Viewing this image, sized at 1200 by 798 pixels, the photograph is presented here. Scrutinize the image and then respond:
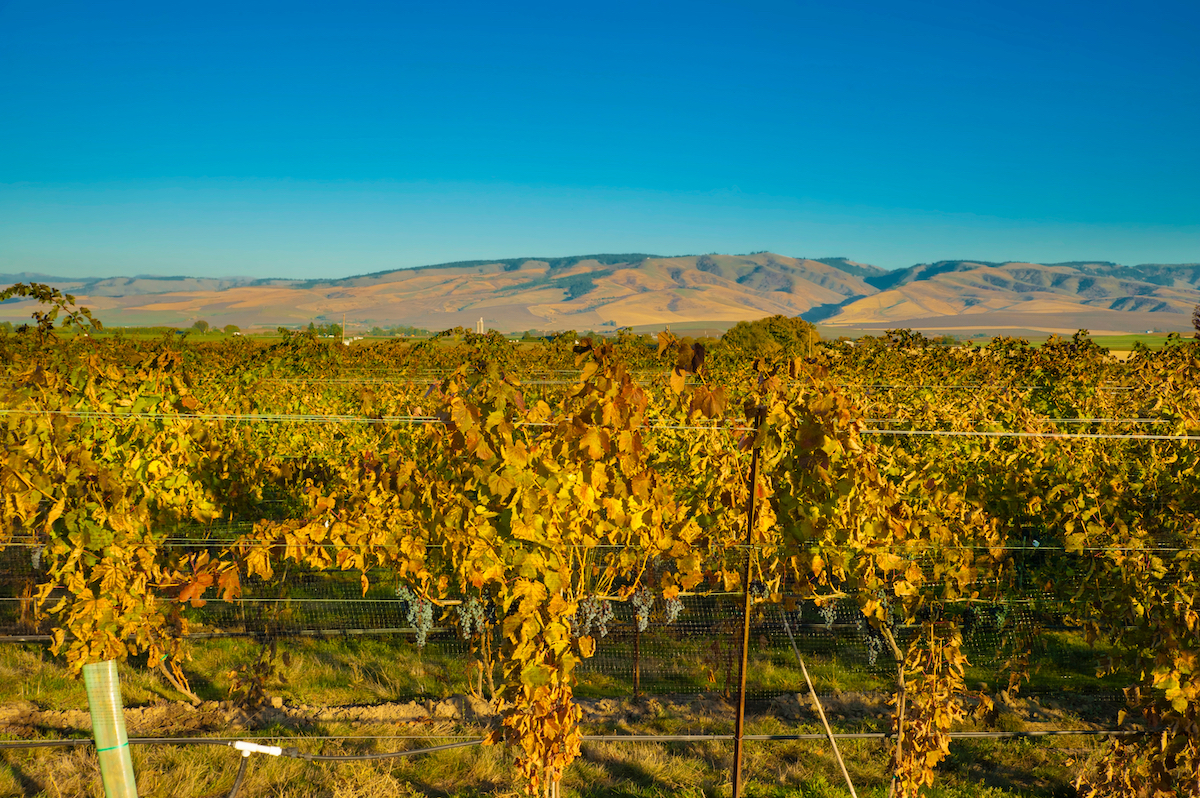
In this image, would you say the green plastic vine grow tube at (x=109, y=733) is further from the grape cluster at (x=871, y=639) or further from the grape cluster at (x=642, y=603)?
the grape cluster at (x=871, y=639)

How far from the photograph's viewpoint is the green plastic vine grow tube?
10.9ft

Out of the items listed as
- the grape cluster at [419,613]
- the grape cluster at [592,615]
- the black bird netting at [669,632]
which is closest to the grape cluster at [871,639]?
the black bird netting at [669,632]

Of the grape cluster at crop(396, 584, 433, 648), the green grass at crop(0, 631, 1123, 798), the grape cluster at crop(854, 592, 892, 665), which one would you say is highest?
the grape cluster at crop(396, 584, 433, 648)

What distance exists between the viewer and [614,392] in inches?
113

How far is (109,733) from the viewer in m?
3.34

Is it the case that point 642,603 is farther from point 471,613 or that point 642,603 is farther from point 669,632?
point 471,613

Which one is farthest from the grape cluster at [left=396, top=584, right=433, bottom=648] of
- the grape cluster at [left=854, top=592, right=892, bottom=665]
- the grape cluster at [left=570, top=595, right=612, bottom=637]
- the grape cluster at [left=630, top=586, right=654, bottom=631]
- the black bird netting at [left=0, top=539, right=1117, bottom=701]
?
the grape cluster at [left=854, top=592, right=892, bottom=665]

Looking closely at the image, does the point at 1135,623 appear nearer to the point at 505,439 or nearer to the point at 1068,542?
the point at 1068,542

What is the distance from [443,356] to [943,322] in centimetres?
17360

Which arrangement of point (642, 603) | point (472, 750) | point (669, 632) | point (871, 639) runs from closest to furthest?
point (472, 750) < point (642, 603) < point (871, 639) < point (669, 632)

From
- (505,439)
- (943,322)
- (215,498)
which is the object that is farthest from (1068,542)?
(943,322)

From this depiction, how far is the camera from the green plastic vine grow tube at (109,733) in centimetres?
333

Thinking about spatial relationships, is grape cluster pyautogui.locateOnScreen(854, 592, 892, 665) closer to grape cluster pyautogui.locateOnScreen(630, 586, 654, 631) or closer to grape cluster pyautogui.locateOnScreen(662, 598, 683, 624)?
grape cluster pyautogui.locateOnScreen(662, 598, 683, 624)

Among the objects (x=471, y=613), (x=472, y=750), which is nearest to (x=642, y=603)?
(x=471, y=613)
